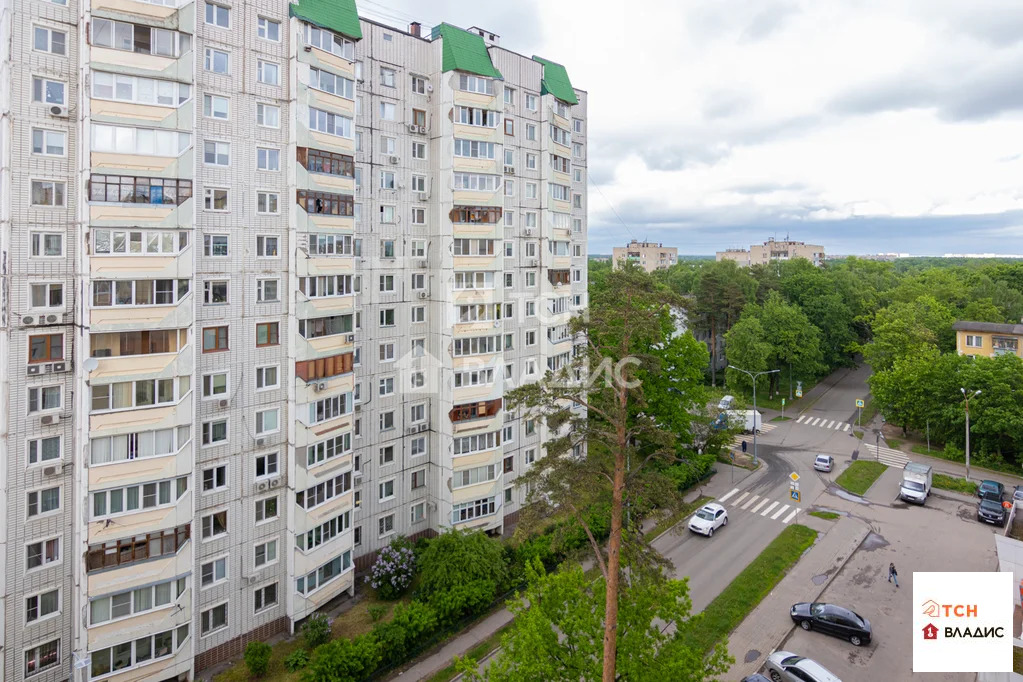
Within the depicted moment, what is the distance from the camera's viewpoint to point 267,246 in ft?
82.1

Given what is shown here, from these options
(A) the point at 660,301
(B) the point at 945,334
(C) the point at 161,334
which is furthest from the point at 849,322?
(C) the point at 161,334

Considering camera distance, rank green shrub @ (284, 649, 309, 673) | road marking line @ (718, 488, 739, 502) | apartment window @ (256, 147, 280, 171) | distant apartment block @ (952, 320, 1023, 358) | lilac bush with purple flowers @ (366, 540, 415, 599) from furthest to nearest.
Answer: distant apartment block @ (952, 320, 1023, 358) → road marking line @ (718, 488, 739, 502) → lilac bush with purple flowers @ (366, 540, 415, 599) → apartment window @ (256, 147, 280, 171) → green shrub @ (284, 649, 309, 673)

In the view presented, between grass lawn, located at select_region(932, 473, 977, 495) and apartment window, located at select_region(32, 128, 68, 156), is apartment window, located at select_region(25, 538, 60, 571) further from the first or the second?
grass lawn, located at select_region(932, 473, 977, 495)

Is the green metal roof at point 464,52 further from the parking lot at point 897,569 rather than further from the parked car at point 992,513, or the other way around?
the parked car at point 992,513

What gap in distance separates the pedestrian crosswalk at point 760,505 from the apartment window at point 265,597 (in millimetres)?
28008

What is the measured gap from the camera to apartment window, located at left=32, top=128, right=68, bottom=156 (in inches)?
792

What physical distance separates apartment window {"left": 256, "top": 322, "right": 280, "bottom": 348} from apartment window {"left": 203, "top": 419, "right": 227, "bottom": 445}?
11.1ft

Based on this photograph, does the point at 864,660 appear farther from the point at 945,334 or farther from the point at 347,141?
the point at 945,334

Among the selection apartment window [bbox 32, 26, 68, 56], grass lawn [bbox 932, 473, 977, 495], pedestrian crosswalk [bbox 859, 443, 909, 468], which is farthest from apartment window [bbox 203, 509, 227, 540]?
pedestrian crosswalk [bbox 859, 443, 909, 468]

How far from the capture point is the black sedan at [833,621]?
25062 mm

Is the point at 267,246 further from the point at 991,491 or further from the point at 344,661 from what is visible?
the point at 991,491

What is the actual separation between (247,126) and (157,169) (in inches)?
162

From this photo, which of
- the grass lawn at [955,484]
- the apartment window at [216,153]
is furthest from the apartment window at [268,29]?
the grass lawn at [955,484]

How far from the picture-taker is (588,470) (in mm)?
17016
